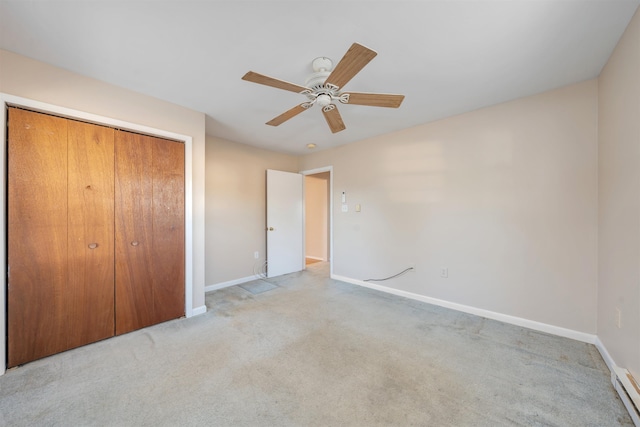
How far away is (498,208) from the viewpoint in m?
2.73

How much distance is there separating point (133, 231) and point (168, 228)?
1.03 feet

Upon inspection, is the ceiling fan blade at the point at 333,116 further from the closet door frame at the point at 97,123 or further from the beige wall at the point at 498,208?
the closet door frame at the point at 97,123

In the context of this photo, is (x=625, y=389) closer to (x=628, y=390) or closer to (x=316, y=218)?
(x=628, y=390)

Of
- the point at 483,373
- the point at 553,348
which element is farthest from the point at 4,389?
the point at 553,348

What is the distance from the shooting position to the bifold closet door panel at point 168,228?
103 inches

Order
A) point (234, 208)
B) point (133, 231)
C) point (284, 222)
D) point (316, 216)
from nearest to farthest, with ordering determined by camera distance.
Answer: point (133, 231), point (234, 208), point (284, 222), point (316, 216)

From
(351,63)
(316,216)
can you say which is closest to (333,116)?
(351,63)

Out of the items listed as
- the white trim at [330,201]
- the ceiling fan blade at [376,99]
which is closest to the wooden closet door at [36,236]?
the ceiling fan blade at [376,99]

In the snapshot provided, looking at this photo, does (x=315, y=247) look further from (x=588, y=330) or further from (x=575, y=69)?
(x=575, y=69)

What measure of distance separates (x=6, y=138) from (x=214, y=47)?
1721mm

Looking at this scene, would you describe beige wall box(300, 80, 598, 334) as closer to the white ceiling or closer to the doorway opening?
the white ceiling

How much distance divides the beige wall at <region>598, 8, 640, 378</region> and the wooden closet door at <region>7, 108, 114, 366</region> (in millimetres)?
4091

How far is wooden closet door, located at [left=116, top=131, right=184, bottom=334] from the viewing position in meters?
2.41

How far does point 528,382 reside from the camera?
1.75 meters
